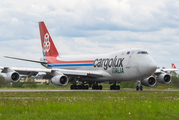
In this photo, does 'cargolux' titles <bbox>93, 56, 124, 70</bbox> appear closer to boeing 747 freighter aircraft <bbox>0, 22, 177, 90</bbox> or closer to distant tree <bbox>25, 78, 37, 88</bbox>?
boeing 747 freighter aircraft <bbox>0, 22, 177, 90</bbox>

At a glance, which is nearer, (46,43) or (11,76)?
(11,76)

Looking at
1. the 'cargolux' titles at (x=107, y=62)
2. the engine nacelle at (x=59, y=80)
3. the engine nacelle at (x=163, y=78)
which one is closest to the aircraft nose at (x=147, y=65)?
the 'cargolux' titles at (x=107, y=62)

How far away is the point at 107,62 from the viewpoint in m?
38.9

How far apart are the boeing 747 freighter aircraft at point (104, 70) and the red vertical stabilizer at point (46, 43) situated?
324 centimetres

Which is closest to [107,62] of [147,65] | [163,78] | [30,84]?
[147,65]

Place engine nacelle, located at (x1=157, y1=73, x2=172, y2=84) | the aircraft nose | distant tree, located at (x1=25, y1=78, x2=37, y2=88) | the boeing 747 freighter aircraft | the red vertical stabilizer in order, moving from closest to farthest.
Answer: the aircraft nose → the boeing 747 freighter aircraft → engine nacelle, located at (x1=157, y1=73, x2=172, y2=84) → distant tree, located at (x1=25, y1=78, x2=37, y2=88) → the red vertical stabilizer

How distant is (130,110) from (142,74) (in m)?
22.7

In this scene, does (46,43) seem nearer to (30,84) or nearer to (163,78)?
(30,84)

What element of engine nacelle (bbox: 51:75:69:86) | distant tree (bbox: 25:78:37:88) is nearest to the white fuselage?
engine nacelle (bbox: 51:75:69:86)

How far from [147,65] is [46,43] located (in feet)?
74.0

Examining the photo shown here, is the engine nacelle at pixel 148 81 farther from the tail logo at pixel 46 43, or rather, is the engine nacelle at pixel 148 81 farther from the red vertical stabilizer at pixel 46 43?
the tail logo at pixel 46 43

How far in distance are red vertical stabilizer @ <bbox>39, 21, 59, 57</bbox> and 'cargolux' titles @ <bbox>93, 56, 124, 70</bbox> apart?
11060mm

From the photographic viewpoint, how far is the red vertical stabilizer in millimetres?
50188

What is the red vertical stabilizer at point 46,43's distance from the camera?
1976 inches
